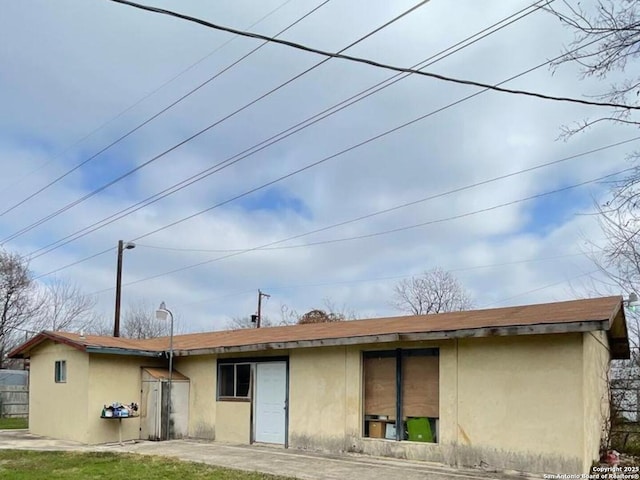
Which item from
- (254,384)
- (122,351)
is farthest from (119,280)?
(254,384)

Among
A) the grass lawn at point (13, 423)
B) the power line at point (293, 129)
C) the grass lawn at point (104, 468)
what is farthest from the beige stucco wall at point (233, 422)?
the grass lawn at point (13, 423)

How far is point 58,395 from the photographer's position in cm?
1528

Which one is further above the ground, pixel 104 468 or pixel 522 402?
pixel 522 402

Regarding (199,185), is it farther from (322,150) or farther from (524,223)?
(524,223)

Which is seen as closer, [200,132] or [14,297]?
[200,132]

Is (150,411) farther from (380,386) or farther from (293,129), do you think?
(293,129)

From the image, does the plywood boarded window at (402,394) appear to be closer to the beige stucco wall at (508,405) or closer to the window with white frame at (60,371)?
the beige stucco wall at (508,405)

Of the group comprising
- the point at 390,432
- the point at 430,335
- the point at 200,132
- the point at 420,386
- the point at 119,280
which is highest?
the point at 200,132

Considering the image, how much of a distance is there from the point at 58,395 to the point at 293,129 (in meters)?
9.49

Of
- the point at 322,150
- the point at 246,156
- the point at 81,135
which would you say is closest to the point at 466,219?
the point at 322,150

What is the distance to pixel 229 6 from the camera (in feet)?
20.1

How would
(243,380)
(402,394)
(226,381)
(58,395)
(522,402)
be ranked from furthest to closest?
(58,395)
(226,381)
(243,380)
(402,394)
(522,402)

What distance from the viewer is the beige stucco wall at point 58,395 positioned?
14.4m

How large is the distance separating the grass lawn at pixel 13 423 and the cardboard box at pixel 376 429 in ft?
39.1
